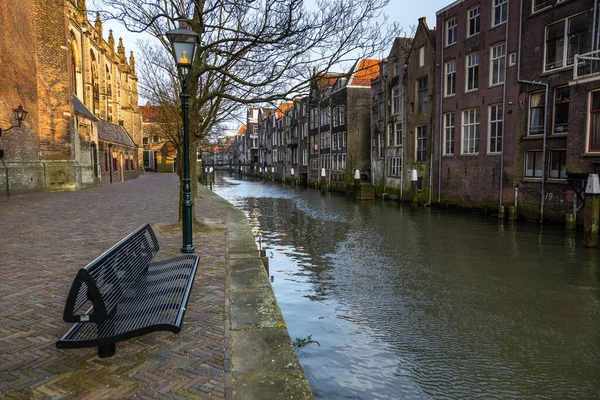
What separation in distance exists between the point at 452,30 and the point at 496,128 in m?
7.94

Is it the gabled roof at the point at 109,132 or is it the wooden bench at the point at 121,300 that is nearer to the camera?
the wooden bench at the point at 121,300

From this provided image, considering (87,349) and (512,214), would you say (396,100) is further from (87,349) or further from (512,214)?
(87,349)

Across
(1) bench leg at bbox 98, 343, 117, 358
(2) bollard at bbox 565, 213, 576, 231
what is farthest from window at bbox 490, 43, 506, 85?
(1) bench leg at bbox 98, 343, 117, 358

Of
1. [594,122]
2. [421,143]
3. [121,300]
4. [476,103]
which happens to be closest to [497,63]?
[476,103]

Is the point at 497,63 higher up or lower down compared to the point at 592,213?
higher up

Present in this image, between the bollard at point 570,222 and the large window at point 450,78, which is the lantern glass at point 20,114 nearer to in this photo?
the large window at point 450,78

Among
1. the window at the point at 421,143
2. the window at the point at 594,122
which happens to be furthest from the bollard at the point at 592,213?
the window at the point at 421,143

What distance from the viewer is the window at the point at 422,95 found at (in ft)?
95.3

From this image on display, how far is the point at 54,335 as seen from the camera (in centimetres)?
412

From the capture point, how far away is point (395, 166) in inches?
1286

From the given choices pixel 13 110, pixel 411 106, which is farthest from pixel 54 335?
pixel 411 106

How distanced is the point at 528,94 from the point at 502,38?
3.96 meters

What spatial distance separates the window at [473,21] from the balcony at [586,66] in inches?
334

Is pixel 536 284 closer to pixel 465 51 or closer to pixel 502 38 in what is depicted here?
pixel 502 38
